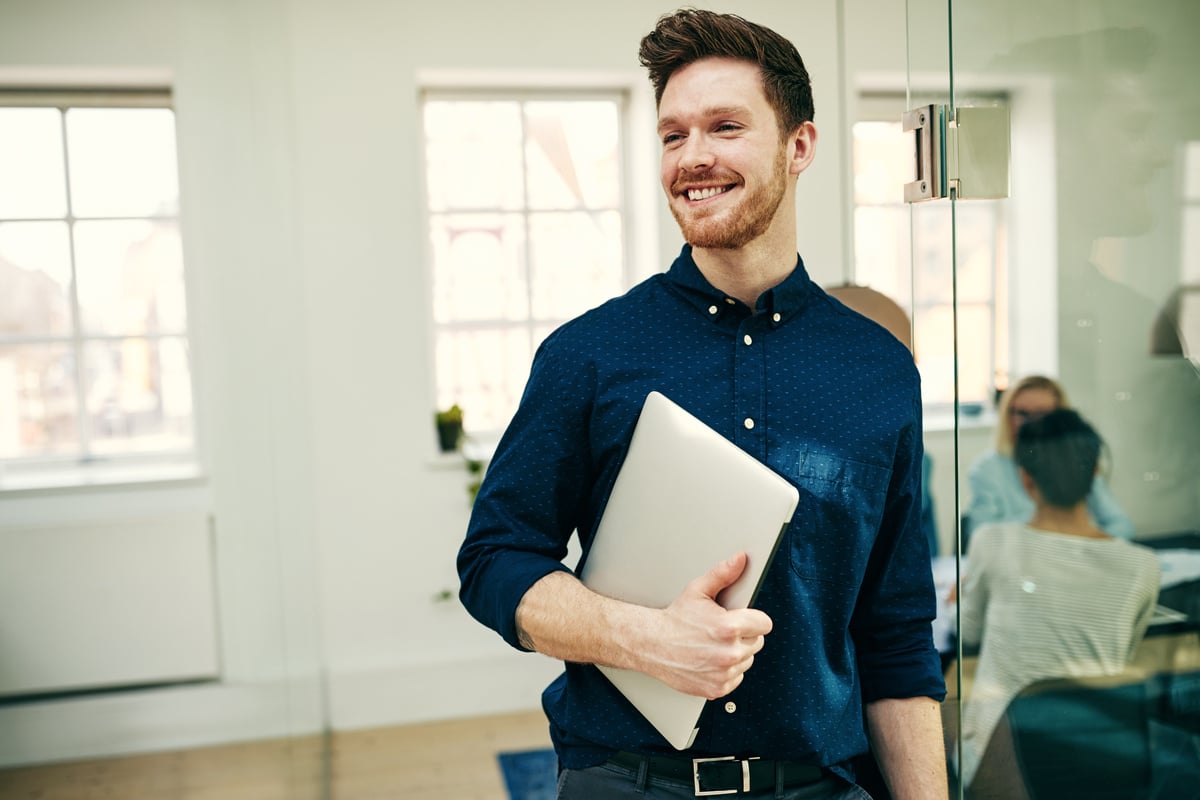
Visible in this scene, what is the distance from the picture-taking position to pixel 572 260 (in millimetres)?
4324

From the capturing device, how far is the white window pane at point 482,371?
4.25 metres

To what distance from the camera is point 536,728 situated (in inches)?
154

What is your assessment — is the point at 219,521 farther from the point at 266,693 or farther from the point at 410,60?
the point at 410,60

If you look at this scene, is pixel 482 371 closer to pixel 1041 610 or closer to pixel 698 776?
pixel 1041 610

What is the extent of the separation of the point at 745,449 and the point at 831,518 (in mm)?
111

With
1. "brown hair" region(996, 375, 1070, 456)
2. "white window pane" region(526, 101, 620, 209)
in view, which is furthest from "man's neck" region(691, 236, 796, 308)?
"white window pane" region(526, 101, 620, 209)

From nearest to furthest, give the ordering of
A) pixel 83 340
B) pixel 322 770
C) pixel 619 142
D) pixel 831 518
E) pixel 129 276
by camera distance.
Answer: pixel 831 518
pixel 83 340
pixel 129 276
pixel 322 770
pixel 619 142

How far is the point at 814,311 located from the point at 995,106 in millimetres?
279

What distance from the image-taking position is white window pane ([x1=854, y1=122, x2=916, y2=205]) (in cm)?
429

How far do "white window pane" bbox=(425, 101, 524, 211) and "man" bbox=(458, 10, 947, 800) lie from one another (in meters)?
3.15

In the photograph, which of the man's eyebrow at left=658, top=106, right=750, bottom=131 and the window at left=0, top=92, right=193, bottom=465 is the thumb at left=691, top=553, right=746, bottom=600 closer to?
the man's eyebrow at left=658, top=106, right=750, bottom=131

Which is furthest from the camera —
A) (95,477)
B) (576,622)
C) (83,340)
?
(95,477)

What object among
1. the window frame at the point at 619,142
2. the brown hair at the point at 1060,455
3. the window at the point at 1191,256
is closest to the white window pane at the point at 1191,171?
the window at the point at 1191,256

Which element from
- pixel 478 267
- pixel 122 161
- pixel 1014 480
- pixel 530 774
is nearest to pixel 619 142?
pixel 478 267
